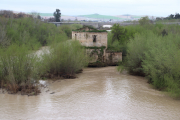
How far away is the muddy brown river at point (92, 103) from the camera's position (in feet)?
40.7

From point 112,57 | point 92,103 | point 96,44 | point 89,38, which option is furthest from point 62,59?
point 112,57

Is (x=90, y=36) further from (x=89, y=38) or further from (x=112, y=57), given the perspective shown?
(x=112, y=57)

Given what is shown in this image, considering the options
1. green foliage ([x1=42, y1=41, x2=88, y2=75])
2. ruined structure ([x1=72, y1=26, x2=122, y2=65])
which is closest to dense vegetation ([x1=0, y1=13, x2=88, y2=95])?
green foliage ([x1=42, y1=41, x2=88, y2=75])

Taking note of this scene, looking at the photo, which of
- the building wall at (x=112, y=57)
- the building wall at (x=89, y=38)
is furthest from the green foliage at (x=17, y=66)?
the building wall at (x=112, y=57)

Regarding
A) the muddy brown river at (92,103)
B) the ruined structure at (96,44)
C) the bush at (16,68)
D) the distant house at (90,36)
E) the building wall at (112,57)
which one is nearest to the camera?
the muddy brown river at (92,103)

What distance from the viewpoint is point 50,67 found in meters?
20.9

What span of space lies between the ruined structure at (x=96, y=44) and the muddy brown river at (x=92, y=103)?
10.2 m

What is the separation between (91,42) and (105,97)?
611 inches

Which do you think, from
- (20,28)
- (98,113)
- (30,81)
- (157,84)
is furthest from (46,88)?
(20,28)

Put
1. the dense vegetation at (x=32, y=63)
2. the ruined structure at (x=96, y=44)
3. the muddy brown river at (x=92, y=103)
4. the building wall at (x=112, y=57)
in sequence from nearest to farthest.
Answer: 1. the muddy brown river at (x=92, y=103)
2. the dense vegetation at (x=32, y=63)
3. the ruined structure at (x=96, y=44)
4. the building wall at (x=112, y=57)

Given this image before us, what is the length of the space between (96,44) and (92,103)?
55.8ft

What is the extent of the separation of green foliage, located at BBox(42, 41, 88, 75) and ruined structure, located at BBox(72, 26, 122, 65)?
769 centimetres

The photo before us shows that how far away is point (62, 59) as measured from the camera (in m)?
20.7

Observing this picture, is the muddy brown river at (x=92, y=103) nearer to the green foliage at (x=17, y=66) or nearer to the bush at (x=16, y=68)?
the bush at (x=16, y=68)
